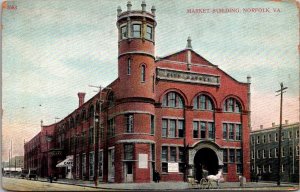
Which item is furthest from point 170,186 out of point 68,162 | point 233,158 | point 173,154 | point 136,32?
point 136,32

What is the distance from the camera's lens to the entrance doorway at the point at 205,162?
15375 mm

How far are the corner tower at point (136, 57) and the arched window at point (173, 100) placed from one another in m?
0.46

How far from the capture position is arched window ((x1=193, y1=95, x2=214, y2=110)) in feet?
50.6

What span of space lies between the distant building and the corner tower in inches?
121

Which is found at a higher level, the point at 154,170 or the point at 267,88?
the point at 267,88

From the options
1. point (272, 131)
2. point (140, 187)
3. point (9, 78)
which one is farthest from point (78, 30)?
point (272, 131)

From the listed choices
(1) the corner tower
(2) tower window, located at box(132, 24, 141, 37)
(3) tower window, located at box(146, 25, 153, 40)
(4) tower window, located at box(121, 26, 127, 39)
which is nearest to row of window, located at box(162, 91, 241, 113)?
(1) the corner tower

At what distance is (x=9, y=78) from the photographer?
548 inches

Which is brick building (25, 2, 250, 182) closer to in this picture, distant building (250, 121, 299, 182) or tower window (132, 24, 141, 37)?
tower window (132, 24, 141, 37)

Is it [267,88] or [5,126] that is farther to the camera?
[267,88]

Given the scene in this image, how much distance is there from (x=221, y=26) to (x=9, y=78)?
5012 mm

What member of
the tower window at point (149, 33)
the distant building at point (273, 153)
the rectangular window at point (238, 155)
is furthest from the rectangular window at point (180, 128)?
the tower window at point (149, 33)

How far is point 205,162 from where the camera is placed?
51.4 ft

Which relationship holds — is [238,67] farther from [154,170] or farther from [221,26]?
[154,170]
